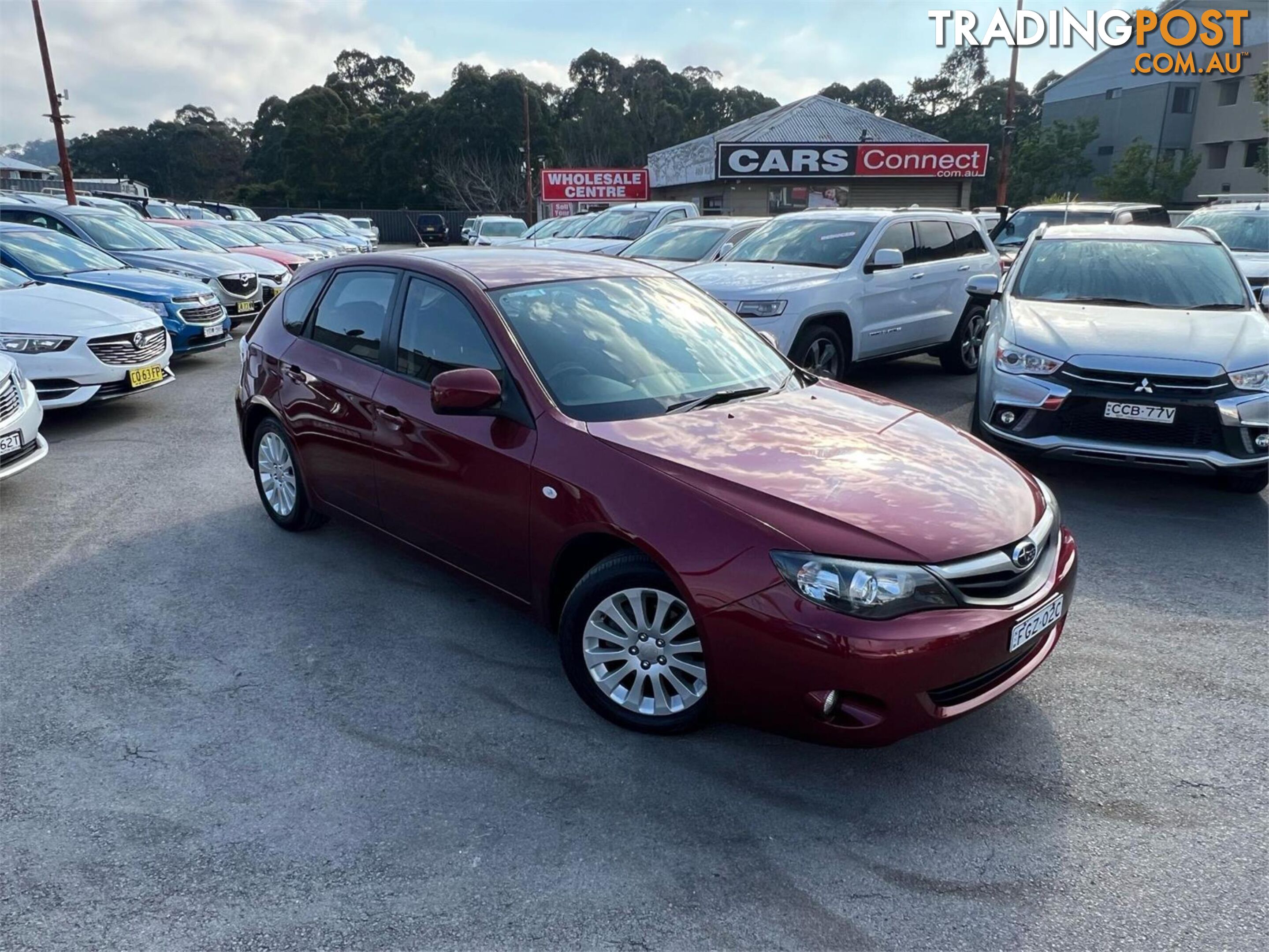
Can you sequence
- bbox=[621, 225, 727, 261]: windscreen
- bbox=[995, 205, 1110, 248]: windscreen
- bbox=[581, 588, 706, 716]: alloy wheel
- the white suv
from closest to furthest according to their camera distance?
1. bbox=[581, 588, 706, 716]: alloy wheel
2. the white suv
3. bbox=[621, 225, 727, 261]: windscreen
4. bbox=[995, 205, 1110, 248]: windscreen

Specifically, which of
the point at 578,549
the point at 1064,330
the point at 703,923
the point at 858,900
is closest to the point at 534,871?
the point at 703,923

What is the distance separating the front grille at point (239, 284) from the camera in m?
12.1

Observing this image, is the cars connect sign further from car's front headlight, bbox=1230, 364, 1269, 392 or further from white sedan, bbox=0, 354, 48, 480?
car's front headlight, bbox=1230, 364, 1269, 392

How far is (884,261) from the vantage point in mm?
8523

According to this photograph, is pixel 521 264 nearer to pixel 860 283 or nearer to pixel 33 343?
pixel 860 283

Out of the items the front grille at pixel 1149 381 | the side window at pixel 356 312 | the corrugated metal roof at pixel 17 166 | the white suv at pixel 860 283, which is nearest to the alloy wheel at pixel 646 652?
the side window at pixel 356 312

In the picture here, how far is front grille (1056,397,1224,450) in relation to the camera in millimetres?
5449

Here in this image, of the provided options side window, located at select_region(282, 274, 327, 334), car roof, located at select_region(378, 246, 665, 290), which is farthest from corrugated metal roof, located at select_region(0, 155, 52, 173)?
car roof, located at select_region(378, 246, 665, 290)

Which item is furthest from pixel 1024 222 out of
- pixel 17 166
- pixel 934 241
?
pixel 17 166

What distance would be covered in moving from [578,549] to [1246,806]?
7.93 ft

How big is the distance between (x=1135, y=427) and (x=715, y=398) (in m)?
3.17

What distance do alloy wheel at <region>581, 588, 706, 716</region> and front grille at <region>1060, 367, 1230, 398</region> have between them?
12.4 feet

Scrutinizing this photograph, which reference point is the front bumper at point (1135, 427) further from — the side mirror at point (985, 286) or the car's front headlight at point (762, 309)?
the car's front headlight at point (762, 309)

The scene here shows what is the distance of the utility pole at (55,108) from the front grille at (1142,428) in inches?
849
